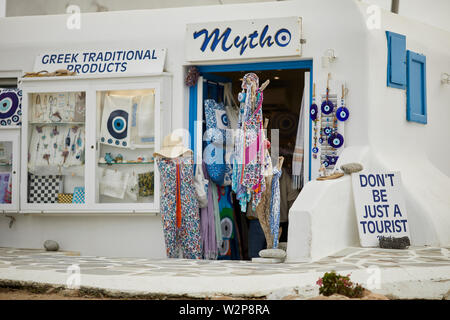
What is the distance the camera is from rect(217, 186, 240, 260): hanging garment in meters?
9.73

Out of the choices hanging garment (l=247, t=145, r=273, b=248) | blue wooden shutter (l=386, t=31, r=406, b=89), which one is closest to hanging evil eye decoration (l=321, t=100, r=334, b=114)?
blue wooden shutter (l=386, t=31, r=406, b=89)

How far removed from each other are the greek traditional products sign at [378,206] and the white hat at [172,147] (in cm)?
224

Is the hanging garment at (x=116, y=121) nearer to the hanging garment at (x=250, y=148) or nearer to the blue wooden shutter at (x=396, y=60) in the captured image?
the hanging garment at (x=250, y=148)

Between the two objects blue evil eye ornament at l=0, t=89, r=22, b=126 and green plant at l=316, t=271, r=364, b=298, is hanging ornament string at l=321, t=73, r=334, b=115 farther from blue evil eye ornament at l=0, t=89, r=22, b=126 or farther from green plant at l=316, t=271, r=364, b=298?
blue evil eye ornament at l=0, t=89, r=22, b=126

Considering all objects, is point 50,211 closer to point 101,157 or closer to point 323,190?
point 101,157

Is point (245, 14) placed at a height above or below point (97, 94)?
above

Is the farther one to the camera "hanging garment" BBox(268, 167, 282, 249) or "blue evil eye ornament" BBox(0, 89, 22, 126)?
"blue evil eye ornament" BBox(0, 89, 22, 126)

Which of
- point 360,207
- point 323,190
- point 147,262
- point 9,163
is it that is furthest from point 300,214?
point 9,163

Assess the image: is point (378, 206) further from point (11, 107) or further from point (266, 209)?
point (11, 107)

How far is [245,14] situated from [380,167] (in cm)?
277

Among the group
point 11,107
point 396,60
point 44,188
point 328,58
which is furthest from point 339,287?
point 11,107

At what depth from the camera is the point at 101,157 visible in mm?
9828

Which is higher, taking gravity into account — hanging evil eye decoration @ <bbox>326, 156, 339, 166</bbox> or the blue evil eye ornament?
the blue evil eye ornament

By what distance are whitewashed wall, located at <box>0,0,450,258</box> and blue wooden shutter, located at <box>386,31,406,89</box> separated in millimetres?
103
